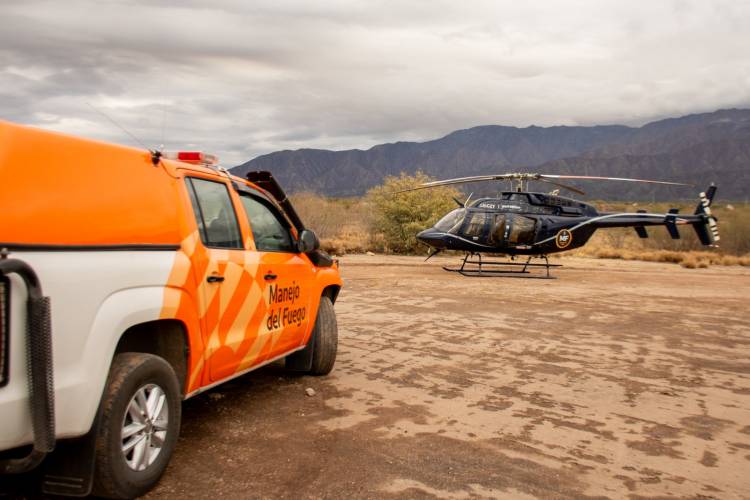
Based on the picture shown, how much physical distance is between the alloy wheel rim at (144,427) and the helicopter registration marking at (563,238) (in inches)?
617

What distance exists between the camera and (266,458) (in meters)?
4.21

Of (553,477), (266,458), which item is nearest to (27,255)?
(266,458)

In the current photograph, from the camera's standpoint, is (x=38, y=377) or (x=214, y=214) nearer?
(x=38, y=377)

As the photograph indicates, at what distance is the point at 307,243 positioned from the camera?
5.54 m

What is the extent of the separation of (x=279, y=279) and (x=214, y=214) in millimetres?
959

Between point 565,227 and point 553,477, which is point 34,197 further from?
point 565,227

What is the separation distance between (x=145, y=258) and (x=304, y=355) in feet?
9.54

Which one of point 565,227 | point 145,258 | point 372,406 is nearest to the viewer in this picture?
point 145,258

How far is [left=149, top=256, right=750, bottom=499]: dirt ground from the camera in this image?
3.93m

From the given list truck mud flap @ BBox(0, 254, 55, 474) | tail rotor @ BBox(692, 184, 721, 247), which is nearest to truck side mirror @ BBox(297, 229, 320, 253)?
truck mud flap @ BBox(0, 254, 55, 474)

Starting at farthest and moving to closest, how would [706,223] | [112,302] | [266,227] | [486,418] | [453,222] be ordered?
[706,223] < [453,222] < [266,227] < [486,418] < [112,302]

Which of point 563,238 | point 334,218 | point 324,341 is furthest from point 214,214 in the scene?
point 334,218

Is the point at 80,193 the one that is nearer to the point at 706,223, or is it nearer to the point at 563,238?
the point at 563,238

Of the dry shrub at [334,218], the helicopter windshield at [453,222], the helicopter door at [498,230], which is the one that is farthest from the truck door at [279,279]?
the dry shrub at [334,218]
